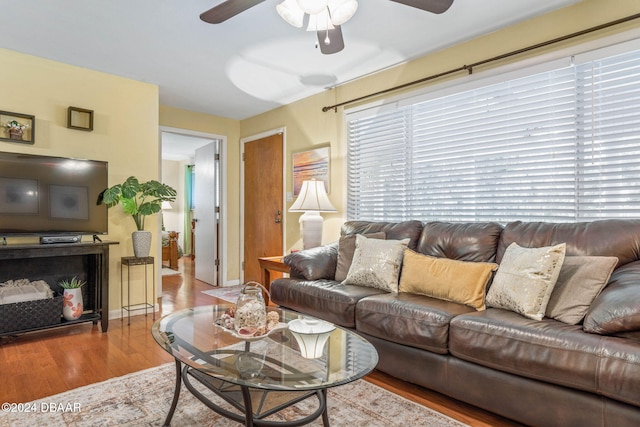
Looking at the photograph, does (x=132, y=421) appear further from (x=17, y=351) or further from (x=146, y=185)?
(x=146, y=185)

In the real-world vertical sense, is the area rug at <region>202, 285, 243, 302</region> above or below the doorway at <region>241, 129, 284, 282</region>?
below

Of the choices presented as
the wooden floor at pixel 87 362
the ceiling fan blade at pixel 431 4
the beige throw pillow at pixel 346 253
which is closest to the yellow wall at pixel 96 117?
the wooden floor at pixel 87 362

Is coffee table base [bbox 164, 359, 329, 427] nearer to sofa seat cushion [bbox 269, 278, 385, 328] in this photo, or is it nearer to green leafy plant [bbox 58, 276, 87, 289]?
sofa seat cushion [bbox 269, 278, 385, 328]

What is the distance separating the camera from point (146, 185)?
365cm

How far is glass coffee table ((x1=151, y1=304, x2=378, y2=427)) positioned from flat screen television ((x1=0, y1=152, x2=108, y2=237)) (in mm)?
1964

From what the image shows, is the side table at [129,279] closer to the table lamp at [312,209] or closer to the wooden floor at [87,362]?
the wooden floor at [87,362]

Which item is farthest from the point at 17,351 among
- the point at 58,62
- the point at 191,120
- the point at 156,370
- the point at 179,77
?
the point at 191,120

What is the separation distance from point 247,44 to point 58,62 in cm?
181

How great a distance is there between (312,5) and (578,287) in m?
1.98

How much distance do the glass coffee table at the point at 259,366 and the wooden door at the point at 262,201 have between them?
9.30 ft

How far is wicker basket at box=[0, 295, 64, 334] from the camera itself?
2818 mm

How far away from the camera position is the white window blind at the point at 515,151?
228 cm

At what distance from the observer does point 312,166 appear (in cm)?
419

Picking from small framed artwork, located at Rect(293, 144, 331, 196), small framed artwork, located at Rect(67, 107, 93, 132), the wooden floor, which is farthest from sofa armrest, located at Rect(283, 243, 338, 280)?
small framed artwork, located at Rect(67, 107, 93, 132)
